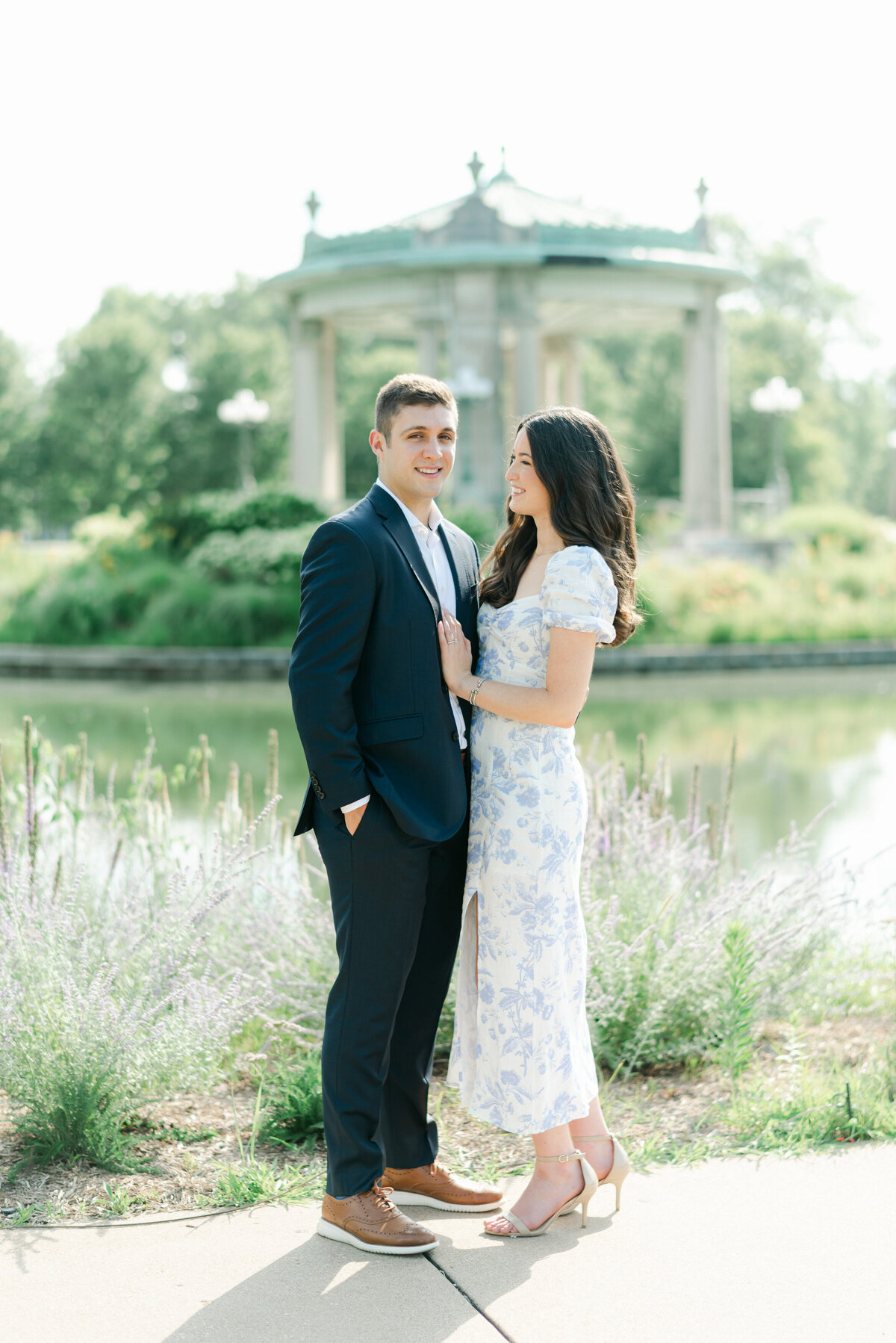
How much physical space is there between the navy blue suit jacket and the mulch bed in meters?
0.94

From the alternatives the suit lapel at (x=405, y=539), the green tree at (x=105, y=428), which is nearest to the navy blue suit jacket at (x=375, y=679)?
the suit lapel at (x=405, y=539)

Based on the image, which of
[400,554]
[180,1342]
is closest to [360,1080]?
[180,1342]

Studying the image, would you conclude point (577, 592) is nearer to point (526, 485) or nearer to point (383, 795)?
point (526, 485)

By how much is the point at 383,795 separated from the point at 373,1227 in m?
0.94

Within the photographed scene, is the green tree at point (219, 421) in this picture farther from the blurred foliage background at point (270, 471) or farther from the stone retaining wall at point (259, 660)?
the stone retaining wall at point (259, 660)

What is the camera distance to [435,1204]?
10.3 ft

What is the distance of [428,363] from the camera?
23766 millimetres

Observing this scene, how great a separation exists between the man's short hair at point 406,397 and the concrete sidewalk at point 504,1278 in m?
1.87

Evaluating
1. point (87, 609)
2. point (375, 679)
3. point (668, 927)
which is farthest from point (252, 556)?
point (375, 679)

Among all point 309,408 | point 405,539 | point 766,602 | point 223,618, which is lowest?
point 223,618

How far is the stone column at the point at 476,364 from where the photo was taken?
23.3 metres

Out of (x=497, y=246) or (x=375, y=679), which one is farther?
(x=497, y=246)

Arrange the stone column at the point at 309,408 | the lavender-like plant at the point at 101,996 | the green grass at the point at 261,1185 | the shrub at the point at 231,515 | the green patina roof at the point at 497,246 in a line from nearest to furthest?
the green grass at the point at 261,1185 → the lavender-like plant at the point at 101,996 → the shrub at the point at 231,515 → the green patina roof at the point at 497,246 → the stone column at the point at 309,408

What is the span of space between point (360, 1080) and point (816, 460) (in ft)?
137
